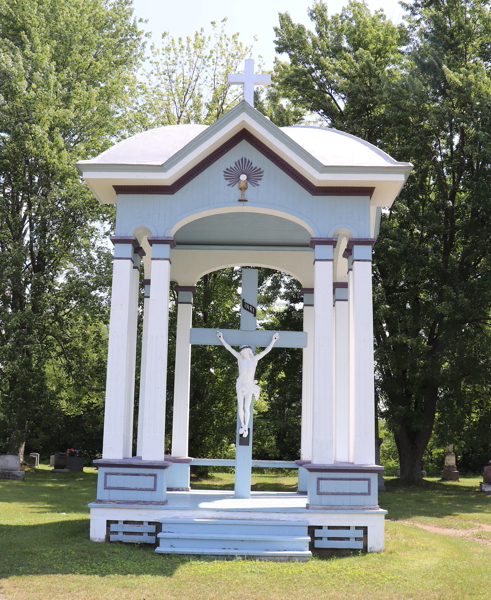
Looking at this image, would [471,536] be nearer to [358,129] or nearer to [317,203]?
Answer: [317,203]

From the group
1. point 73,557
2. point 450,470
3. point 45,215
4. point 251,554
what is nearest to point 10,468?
point 45,215

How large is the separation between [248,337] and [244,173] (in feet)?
9.22

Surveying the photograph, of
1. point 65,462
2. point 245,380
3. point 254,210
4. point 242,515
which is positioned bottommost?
point 65,462

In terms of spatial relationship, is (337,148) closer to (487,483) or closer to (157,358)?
(157,358)

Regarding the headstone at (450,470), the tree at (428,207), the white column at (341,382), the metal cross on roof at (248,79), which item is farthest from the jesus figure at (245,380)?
the headstone at (450,470)

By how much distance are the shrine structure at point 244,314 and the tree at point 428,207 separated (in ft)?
33.7

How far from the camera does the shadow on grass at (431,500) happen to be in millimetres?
Answer: 16281

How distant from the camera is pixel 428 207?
74.9 feet

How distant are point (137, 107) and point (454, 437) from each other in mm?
18250

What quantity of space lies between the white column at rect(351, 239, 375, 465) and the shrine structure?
0.7 inches

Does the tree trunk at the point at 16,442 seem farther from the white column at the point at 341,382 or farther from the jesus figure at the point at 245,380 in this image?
the white column at the point at 341,382

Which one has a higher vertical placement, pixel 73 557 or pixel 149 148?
pixel 149 148

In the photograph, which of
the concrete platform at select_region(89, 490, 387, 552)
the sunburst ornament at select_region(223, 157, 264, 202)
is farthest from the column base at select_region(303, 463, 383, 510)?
the sunburst ornament at select_region(223, 157, 264, 202)

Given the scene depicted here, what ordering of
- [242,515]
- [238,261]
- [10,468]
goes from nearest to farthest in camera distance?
1. [242,515]
2. [238,261]
3. [10,468]
